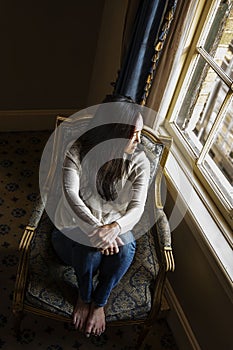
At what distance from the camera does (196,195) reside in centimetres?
196

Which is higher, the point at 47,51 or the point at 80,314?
the point at 47,51

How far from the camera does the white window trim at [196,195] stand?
1.72m

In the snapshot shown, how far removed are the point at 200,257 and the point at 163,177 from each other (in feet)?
1.38

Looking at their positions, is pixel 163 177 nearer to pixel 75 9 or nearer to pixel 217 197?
pixel 217 197

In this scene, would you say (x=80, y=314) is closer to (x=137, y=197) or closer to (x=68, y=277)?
(x=68, y=277)

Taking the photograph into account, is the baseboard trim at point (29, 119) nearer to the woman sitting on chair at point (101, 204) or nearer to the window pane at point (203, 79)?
the window pane at point (203, 79)

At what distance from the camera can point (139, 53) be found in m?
1.88

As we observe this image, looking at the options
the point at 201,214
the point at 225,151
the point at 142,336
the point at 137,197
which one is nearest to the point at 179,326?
the point at 142,336

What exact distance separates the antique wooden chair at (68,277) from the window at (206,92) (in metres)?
0.27

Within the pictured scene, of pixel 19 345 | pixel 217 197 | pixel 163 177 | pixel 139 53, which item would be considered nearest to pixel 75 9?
pixel 139 53

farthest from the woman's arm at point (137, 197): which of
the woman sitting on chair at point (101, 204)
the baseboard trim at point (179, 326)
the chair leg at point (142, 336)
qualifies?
the baseboard trim at point (179, 326)

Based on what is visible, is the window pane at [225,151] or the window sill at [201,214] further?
the window pane at [225,151]

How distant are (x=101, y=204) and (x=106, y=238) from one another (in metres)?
0.18

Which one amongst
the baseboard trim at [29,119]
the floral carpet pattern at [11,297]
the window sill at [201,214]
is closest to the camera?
the window sill at [201,214]
